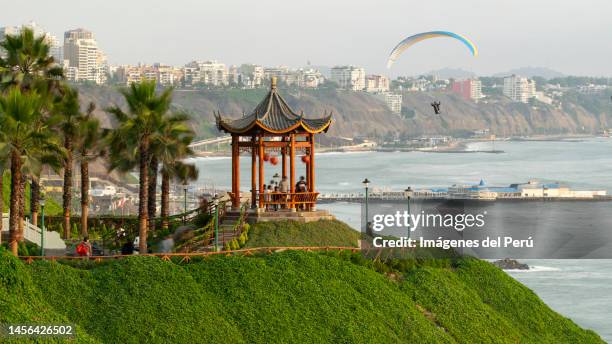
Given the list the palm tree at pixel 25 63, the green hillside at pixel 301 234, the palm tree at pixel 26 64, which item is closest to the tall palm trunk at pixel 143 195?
the green hillside at pixel 301 234

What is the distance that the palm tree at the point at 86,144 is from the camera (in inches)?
1364

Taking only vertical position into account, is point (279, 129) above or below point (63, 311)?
above

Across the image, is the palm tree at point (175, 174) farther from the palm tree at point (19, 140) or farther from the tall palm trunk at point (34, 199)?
the palm tree at point (19, 140)

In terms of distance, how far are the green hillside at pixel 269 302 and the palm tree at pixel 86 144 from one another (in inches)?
352

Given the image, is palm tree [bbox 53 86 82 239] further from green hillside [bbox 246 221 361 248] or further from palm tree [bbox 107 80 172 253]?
green hillside [bbox 246 221 361 248]

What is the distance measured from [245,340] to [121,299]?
2639 mm

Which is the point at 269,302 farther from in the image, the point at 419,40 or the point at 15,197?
the point at 419,40

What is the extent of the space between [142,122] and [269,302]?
22.7 ft

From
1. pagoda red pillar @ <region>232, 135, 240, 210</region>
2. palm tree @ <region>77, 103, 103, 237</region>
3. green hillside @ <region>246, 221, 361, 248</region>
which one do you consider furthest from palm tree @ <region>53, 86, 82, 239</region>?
green hillside @ <region>246, 221, 361, 248</region>

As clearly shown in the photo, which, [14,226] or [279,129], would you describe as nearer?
[14,226]

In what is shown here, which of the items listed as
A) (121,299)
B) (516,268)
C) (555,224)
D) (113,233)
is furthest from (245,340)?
(555,224)

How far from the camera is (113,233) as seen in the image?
109 feet

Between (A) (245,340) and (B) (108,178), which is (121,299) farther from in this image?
(B) (108,178)

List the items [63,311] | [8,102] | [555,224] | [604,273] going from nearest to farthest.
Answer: [63,311]
[8,102]
[604,273]
[555,224]
